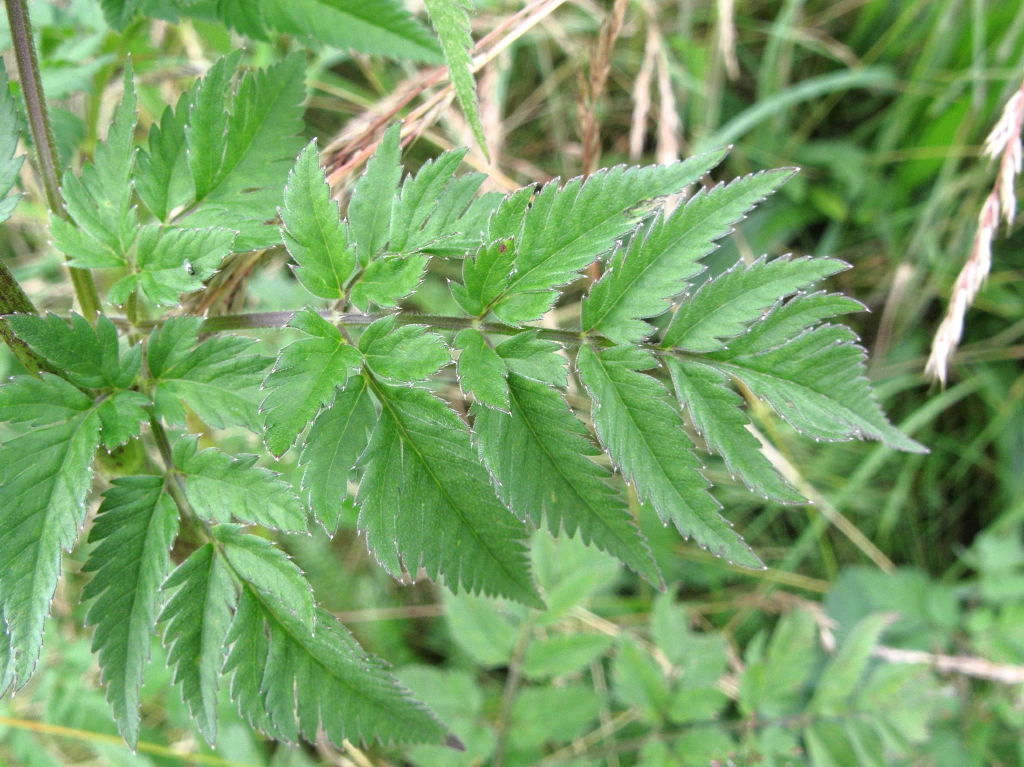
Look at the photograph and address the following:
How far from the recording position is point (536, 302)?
3.03 ft

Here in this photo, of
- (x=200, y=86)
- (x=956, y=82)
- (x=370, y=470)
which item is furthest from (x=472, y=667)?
(x=956, y=82)

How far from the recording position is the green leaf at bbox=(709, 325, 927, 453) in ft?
3.06

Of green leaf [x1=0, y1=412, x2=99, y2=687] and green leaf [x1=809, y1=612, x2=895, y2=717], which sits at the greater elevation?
green leaf [x1=0, y1=412, x2=99, y2=687]

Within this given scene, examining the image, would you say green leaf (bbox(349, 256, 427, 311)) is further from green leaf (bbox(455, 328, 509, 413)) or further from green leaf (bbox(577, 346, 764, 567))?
green leaf (bbox(577, 346, 764, 567))

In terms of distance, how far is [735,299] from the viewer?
3.14 feet

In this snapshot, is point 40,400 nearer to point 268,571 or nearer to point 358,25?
point 268,571

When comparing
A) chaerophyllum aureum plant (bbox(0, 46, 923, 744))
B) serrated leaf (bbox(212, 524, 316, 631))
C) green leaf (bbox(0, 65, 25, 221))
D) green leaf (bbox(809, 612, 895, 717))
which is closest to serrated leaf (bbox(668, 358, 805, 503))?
chaerophyllum aureum plant (bbox(0, 46, 923, 744))

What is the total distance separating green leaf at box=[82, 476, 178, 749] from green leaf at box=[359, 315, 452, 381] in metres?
0.31

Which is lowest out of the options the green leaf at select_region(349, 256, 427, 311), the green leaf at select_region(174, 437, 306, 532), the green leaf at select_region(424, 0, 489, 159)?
the green leaf at select_region(174, 437, 306, 532)

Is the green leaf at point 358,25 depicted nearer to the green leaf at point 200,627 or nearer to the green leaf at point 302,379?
the green leaf at point 302,379

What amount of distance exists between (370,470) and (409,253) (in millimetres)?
278

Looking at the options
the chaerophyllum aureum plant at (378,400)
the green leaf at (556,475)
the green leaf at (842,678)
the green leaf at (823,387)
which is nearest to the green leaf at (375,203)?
the chaerophyllum aureum plant at (378,400)

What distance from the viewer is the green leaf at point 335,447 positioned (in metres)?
0.85

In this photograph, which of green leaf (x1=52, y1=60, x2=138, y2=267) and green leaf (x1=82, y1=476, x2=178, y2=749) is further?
green leaf (x1=52, y1=60, x2=138, y2=267)
